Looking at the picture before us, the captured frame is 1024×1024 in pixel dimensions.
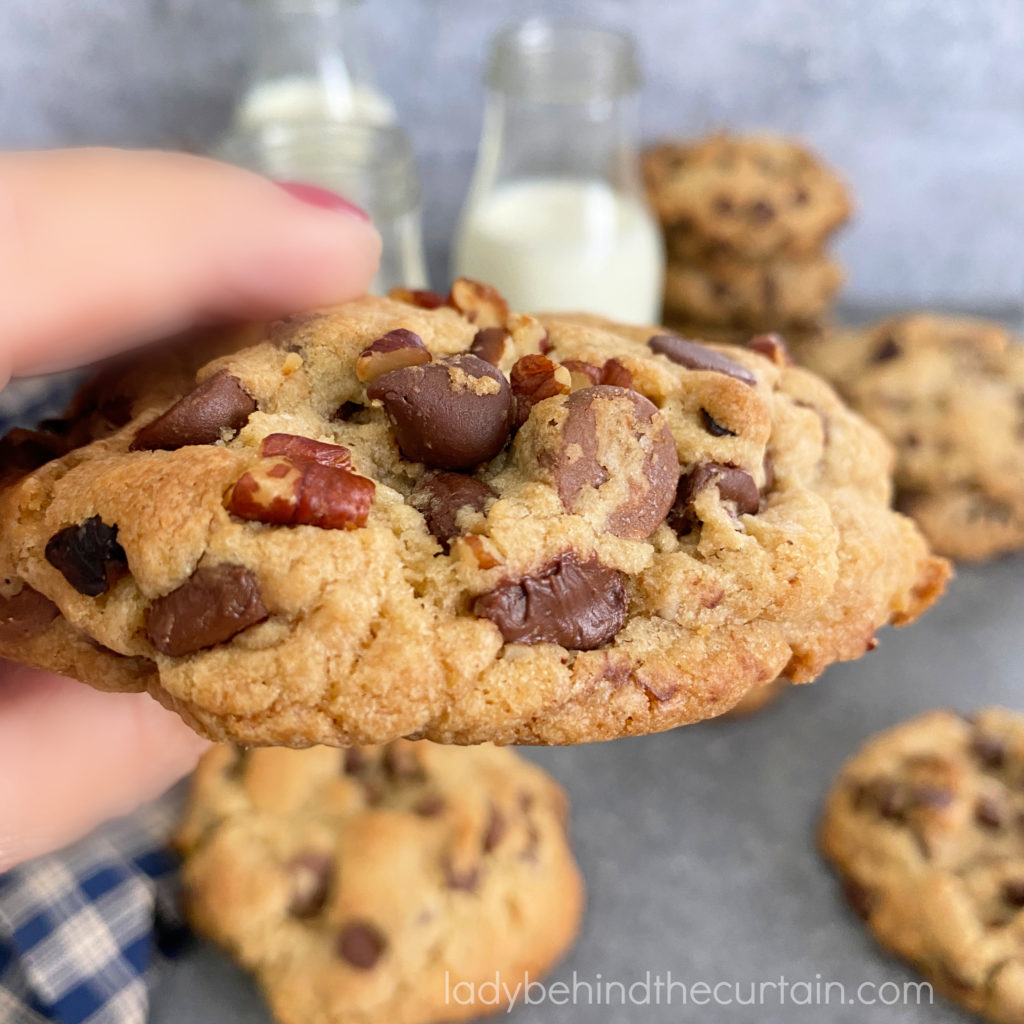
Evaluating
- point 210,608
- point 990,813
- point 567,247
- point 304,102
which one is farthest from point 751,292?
point 210,608

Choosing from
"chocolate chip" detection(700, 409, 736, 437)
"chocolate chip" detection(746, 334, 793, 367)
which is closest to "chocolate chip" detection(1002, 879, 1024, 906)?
"chocolate chip" detection(746, 334, 793, 367)

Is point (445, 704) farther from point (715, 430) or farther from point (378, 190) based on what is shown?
point (378, 190)

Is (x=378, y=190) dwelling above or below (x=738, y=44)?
below

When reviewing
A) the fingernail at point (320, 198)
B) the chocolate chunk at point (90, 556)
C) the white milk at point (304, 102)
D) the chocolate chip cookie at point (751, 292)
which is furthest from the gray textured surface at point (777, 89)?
the chocolate chunk at point (90, 556)

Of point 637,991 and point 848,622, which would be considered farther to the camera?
point 637,991

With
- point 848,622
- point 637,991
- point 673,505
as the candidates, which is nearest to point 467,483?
point 673,505

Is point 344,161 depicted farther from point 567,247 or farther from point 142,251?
point 142,251
